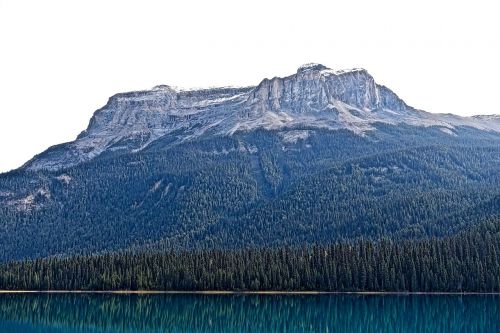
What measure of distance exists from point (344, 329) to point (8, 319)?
59.7 metres

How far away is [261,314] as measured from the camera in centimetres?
15925

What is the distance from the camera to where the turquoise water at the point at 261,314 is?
139 meters

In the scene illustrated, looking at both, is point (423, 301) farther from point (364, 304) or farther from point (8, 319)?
point (8, 319)

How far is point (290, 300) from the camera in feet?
625

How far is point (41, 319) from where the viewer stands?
154750mm

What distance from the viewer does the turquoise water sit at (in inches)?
5482

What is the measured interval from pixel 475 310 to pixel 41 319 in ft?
261

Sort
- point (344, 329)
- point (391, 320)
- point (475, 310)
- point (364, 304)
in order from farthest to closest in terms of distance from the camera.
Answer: point (364, 304) → point (475, 310) → point (391, 320) → point (344, 329)

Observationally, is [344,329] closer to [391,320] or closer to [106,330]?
[391,320]

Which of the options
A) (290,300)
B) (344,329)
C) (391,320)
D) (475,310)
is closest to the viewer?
(344,329)

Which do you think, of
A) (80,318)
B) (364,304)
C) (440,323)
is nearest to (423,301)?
(364,304)

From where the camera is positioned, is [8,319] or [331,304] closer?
[8,319]

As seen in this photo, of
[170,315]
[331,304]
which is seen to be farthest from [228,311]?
[331,304]

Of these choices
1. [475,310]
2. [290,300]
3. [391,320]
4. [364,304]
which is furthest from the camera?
[290,300]
